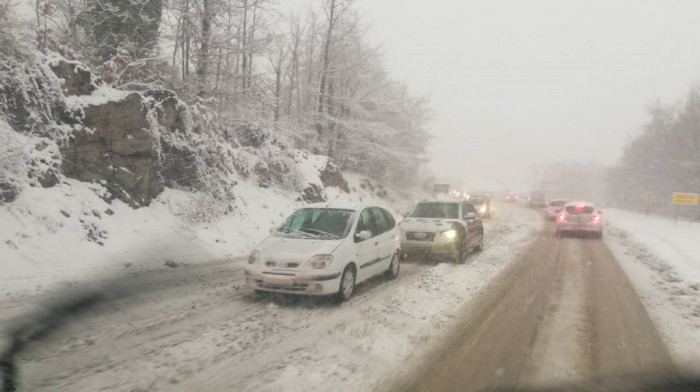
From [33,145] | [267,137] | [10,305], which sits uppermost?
[267,137]

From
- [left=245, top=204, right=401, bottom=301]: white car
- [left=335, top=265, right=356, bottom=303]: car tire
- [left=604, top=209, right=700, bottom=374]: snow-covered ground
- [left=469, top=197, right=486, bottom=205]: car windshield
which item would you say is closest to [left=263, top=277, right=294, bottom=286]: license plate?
[left=245, top=204, right=401, bottom=301]: white car

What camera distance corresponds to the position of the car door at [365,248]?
7944 millimetres

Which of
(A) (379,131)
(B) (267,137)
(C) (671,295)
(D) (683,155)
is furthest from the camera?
(D) (683,155)

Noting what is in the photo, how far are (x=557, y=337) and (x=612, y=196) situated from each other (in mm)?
76433

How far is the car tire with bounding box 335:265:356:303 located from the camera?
7.21 m

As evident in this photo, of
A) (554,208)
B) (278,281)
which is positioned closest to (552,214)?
(554,208)

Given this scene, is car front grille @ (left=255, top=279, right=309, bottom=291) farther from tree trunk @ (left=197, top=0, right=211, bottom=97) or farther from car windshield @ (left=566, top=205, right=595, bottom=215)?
car windshield @ (left=566, top=205, right=595, bottom=215)

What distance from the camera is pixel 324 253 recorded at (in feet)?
23.1

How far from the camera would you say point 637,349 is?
551 cm

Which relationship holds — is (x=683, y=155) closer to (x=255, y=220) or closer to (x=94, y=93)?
(x=255, y=220)

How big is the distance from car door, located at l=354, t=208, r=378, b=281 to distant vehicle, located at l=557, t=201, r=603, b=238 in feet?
44.6

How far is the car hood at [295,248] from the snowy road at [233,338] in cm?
71

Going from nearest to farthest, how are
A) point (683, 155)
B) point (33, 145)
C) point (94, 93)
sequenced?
point (33, 145) → point (94, 93) → point (683, 155)

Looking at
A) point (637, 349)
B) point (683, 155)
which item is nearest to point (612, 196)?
point (683, 155)
